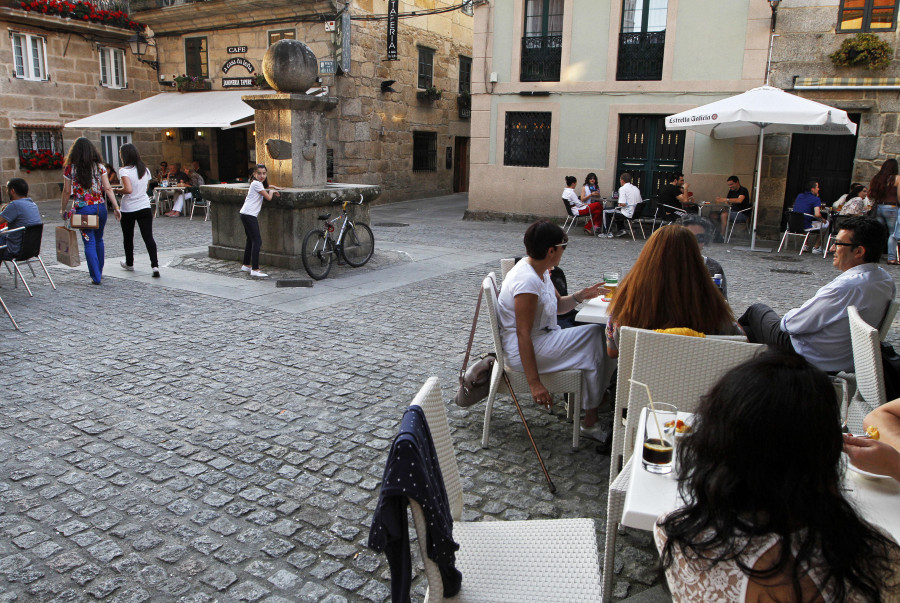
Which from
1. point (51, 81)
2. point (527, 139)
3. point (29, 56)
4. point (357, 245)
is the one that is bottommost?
point (357, 245)

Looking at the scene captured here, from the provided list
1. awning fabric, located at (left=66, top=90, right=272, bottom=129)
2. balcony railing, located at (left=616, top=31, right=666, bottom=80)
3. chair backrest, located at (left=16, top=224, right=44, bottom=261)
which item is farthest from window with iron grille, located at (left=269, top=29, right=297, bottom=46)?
chair backrest, located at (left=16, top=224, right=44, bottom=261)

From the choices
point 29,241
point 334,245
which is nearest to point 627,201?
point 334,245

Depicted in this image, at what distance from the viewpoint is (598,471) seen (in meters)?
3.77

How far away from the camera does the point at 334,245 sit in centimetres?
909

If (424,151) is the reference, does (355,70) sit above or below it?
above

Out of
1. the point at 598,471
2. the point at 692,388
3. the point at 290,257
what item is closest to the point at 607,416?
the point at 598,471

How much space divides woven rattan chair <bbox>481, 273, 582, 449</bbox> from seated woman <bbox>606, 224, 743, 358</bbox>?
0.60 m

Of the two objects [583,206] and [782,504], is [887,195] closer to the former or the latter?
[583,206]

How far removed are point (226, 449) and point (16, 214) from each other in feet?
16.3

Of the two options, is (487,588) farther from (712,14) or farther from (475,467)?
(712,14)

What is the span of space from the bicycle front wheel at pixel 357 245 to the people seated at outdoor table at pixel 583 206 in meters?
5.75

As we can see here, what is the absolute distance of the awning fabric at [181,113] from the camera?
16.7m

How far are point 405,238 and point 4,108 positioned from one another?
1201 cm

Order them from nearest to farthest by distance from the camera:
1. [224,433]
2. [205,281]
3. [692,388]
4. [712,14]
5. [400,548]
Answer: [400,548], [692,388], [224,433], [205,281], [712,14]
